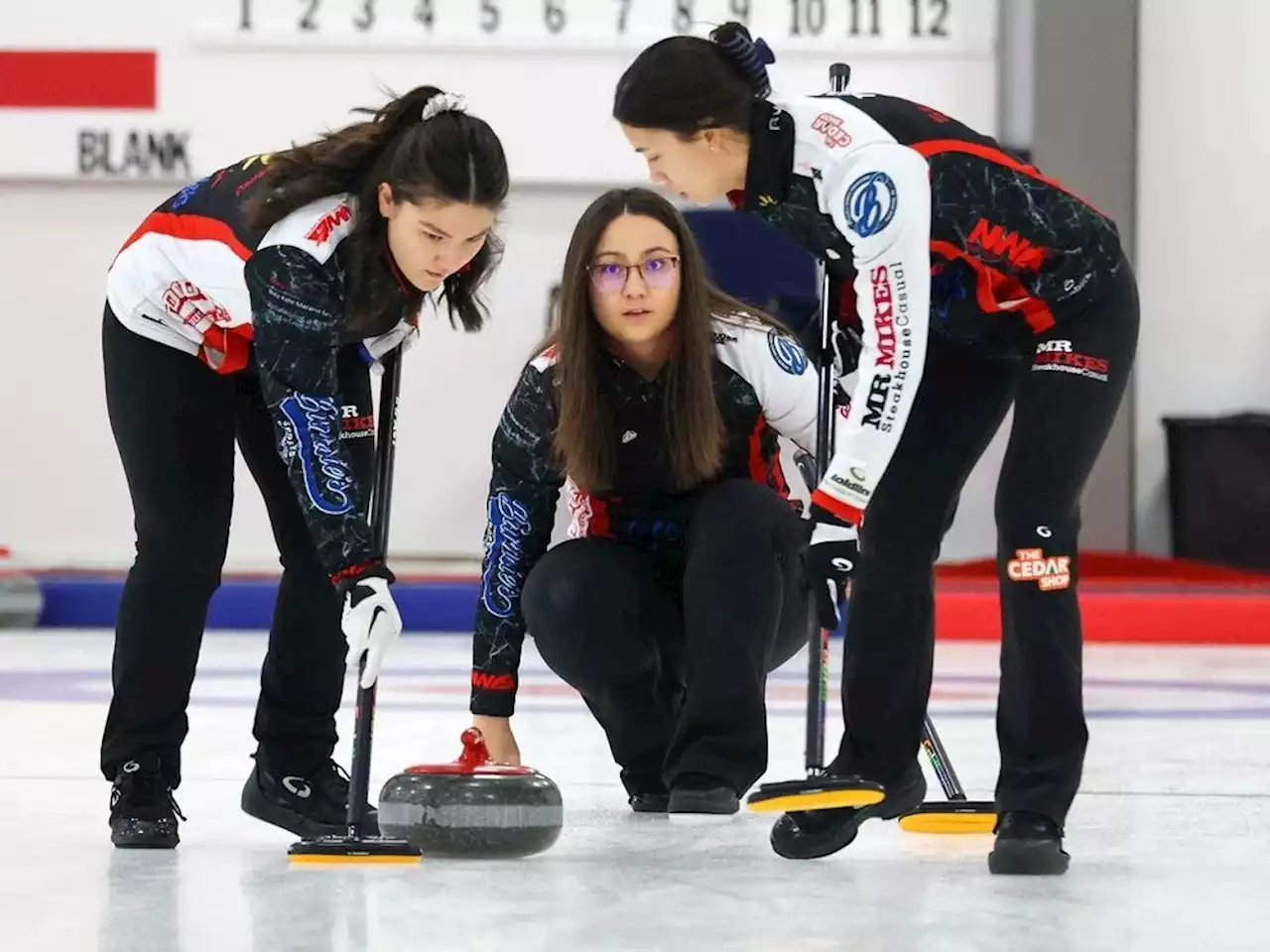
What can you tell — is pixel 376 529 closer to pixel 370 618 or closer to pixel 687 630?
pixel 370 618

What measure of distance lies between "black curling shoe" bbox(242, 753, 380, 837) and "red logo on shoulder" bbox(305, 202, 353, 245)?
0.73 meters

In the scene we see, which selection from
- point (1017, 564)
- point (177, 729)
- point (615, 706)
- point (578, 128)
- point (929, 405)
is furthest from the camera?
point (578, 128)

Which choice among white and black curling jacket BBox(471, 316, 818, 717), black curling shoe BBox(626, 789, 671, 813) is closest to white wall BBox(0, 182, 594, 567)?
white and black curling jacket BBox(471, 316, 818, 717)

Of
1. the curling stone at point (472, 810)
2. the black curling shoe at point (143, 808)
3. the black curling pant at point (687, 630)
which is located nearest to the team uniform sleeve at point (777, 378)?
the black curling pant at point (687, 630)

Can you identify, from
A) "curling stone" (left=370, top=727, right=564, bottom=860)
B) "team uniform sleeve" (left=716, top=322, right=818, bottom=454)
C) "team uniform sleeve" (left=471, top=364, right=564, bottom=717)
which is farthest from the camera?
"team uniform sleeve" (left=716, top=322, right=818, bottom=454)

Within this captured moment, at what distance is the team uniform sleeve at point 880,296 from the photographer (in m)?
2.11

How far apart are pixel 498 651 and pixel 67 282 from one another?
476cm

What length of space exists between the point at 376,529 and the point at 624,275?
0.48 metres

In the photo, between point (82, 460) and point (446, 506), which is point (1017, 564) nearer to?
point (446, 506)

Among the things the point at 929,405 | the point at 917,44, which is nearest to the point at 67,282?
the point at 917,44

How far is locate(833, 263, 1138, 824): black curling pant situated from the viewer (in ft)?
7.38

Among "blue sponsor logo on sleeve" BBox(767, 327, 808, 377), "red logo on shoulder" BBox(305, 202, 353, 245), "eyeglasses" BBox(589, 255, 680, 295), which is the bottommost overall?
"blue sponsor logo on sleeve" BBox(767, 327, 808, 377)

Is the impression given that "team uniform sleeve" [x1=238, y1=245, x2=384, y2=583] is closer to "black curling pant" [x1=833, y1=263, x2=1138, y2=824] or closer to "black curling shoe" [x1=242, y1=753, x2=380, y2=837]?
"black curling shoe" [x1=242, y1=753, x2=380, y2=837]

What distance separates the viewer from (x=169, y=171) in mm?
6875
